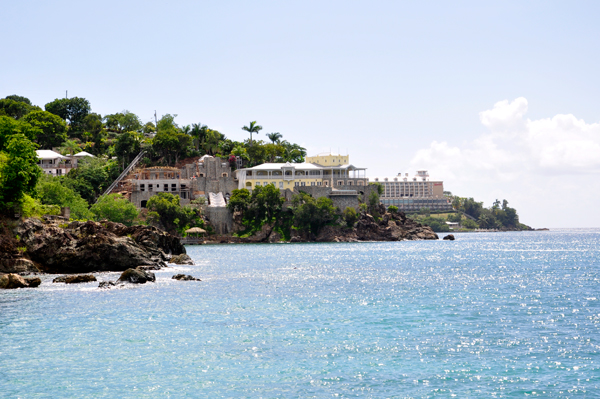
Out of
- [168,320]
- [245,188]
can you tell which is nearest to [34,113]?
[245,188]

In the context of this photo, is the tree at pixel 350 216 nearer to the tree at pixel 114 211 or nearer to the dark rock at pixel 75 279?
the tree at pixel 114 211

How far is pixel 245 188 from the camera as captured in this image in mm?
114875

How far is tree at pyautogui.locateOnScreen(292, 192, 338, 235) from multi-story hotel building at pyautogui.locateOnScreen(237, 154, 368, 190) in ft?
27.9

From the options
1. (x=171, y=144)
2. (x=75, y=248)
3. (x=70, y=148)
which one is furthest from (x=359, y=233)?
(x=75, y=248)

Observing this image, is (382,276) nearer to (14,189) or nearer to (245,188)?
(14,189)

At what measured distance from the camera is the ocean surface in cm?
1792

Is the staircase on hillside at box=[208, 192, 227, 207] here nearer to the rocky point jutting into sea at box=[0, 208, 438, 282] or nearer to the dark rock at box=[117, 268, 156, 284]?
the rocky point jutting into sea at box=[0, 208, 438, 282]

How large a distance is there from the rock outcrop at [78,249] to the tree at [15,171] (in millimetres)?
2341

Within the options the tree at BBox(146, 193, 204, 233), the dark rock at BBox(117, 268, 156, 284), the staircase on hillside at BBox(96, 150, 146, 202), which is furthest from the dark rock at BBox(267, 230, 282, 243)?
the dark rock at BBox(117, 268, 156, 284)

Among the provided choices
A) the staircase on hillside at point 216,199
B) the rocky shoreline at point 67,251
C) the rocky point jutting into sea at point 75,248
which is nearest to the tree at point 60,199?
the rocky point jutting into sea at point 75,248

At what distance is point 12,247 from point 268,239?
69.4 m

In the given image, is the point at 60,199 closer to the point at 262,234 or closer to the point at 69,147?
the point at 262,234

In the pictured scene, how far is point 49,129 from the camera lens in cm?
13025

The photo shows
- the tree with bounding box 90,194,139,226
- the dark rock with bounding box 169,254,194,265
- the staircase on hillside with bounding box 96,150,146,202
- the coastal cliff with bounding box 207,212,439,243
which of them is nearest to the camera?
the dark rock with bounding box 169,254,194,265
